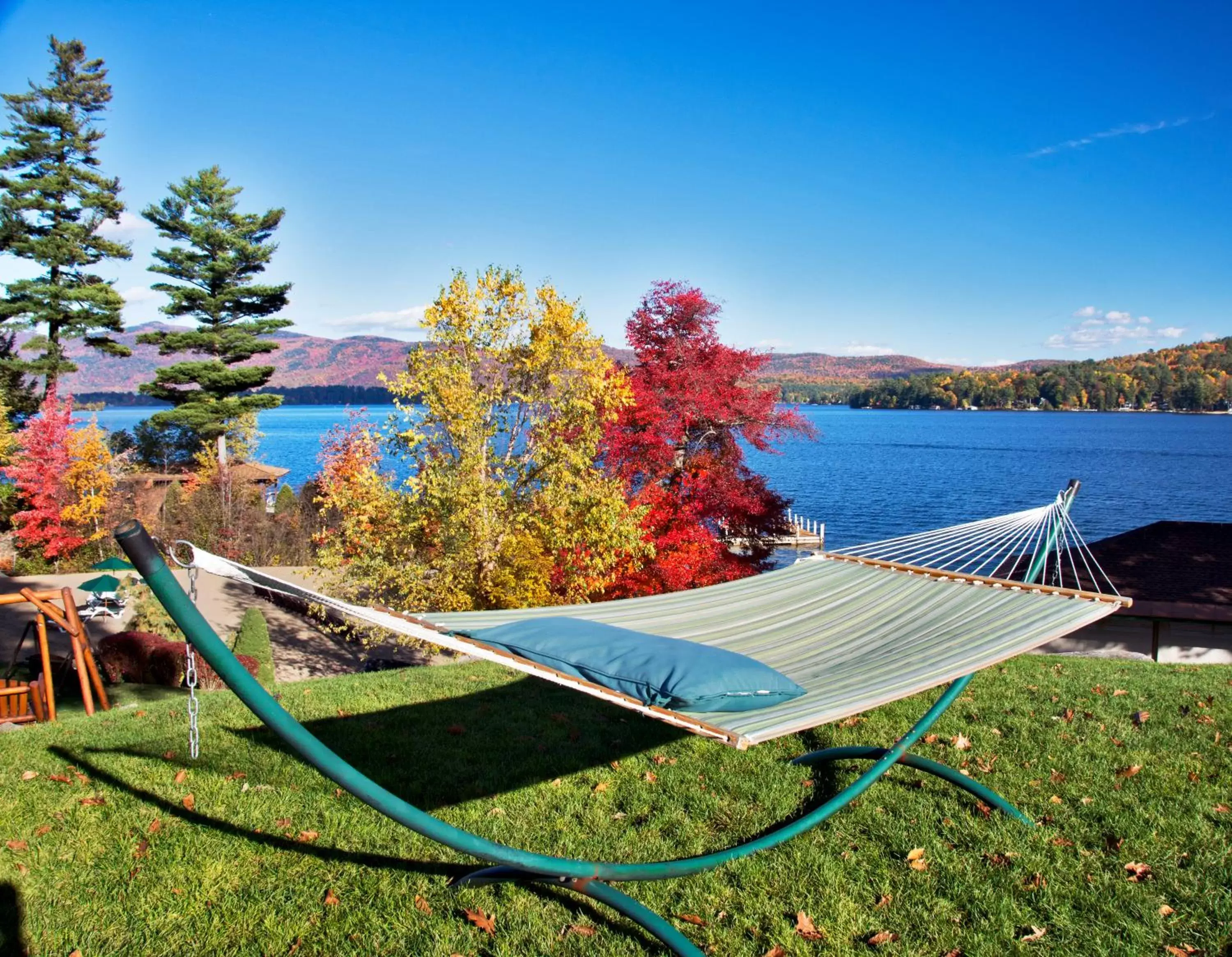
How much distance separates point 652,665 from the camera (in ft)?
8.59

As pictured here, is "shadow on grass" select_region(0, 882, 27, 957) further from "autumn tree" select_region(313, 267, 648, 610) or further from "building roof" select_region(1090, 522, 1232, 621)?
"building roof" select_region(1090, 522, 1232, 621)

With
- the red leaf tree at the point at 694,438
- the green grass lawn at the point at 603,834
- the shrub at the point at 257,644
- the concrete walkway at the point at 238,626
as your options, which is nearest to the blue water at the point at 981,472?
the red leaf tree at the point at 694,438

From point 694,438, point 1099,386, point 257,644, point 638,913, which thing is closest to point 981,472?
point 694,438

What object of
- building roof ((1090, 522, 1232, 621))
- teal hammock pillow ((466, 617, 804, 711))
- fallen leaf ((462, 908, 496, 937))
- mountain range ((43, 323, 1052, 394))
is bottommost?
building roof ((1090, 522, 1232, 621))

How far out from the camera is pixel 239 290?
22922 mm

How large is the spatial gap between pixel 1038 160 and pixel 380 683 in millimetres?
38803

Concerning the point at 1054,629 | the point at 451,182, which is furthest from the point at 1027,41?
the point at 1054,629

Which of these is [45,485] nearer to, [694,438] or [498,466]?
[498,466]

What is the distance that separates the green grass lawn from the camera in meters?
2.55

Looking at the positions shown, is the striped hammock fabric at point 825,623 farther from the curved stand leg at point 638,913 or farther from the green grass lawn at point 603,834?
the green grass lawn at point 603,834

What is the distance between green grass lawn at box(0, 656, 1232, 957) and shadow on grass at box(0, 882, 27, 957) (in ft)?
0.05

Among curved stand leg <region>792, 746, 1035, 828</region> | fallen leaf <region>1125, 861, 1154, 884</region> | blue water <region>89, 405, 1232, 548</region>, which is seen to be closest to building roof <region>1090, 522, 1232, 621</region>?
blue water <region>89, 405, 1232, 548</region>

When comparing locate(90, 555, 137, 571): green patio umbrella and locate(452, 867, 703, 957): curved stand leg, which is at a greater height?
locate(452, 867, 703, 957): curved stand leg

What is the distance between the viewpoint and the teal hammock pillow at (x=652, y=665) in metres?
2.44
